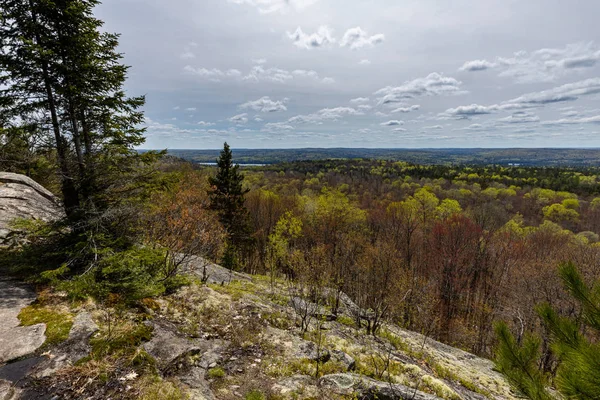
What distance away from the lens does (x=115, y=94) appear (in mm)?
9156

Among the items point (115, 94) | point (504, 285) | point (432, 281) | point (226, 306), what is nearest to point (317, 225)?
point (432, 281)

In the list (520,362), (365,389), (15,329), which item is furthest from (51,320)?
(520,362)

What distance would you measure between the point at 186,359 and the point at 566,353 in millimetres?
7042

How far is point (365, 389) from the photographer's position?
6.32 m

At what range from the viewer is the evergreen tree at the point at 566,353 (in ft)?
10.6

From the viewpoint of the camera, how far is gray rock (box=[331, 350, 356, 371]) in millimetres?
7936

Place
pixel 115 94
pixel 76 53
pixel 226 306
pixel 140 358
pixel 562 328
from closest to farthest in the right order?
pixel 562 328 < pixel 140 358 < pixel 76 53 < pixel 115 94 < pixel 226 306

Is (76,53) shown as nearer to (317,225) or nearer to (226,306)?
(226,306)

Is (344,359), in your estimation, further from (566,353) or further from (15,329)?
(15,329)

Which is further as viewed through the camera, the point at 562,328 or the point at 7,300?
the point at 7,300

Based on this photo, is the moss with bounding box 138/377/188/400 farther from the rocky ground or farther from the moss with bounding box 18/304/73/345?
the moss with bounding box 18/304/73/345

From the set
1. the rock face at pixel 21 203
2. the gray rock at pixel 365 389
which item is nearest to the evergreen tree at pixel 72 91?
the rock face at pixel 21 203

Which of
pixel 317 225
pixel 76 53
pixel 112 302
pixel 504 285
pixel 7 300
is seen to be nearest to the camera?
pixel 7 300

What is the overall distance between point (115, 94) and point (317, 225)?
2975 centimetres
